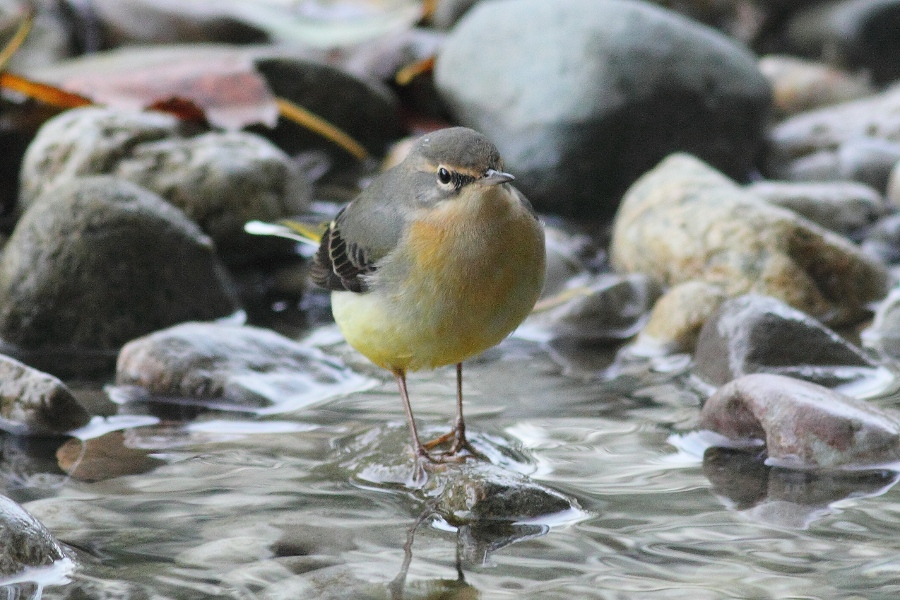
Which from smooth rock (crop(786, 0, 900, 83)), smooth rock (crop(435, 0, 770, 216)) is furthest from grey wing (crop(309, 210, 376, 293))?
smooth rock (crop(786, 0, 900, 83))

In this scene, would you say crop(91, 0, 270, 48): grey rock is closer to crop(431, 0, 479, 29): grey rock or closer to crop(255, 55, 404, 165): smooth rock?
crop(255, 55, 404, 165): smooth rock

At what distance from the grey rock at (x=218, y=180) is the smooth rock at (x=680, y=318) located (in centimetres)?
292

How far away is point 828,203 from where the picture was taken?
8398mm

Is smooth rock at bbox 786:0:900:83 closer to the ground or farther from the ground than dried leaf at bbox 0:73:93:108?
farther from the ground

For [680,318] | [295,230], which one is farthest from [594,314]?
[295,230]

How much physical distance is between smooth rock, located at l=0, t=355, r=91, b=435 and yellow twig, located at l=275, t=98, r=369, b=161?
14.6 feet

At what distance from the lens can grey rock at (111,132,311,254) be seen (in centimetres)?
798

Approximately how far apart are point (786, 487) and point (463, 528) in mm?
1433

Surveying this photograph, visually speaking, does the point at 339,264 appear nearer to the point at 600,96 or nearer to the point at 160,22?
the point at 600,96

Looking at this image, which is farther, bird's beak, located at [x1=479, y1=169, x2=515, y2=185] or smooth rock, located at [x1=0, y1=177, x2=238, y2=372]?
smooth rock, located at [x1=0, y1=177, x2=238, y2=372]

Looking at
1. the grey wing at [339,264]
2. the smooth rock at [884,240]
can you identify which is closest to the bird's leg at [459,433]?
the grey wing at [339,264]

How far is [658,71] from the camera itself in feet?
30.8

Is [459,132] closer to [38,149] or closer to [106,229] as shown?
[106,229]

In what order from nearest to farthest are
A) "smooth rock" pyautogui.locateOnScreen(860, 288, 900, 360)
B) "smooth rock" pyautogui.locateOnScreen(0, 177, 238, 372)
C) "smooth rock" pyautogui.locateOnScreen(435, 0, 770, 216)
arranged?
1. "smooth rock" pyautogui.locateOnScreen(860, 288, 900, 360)
2. "smooth rock" pyautogui.locateOnScreen(0, 177, 238, 372)
3. "smooth rock" pyautogui.locateOnScreen(435, 0, 770, 216)
